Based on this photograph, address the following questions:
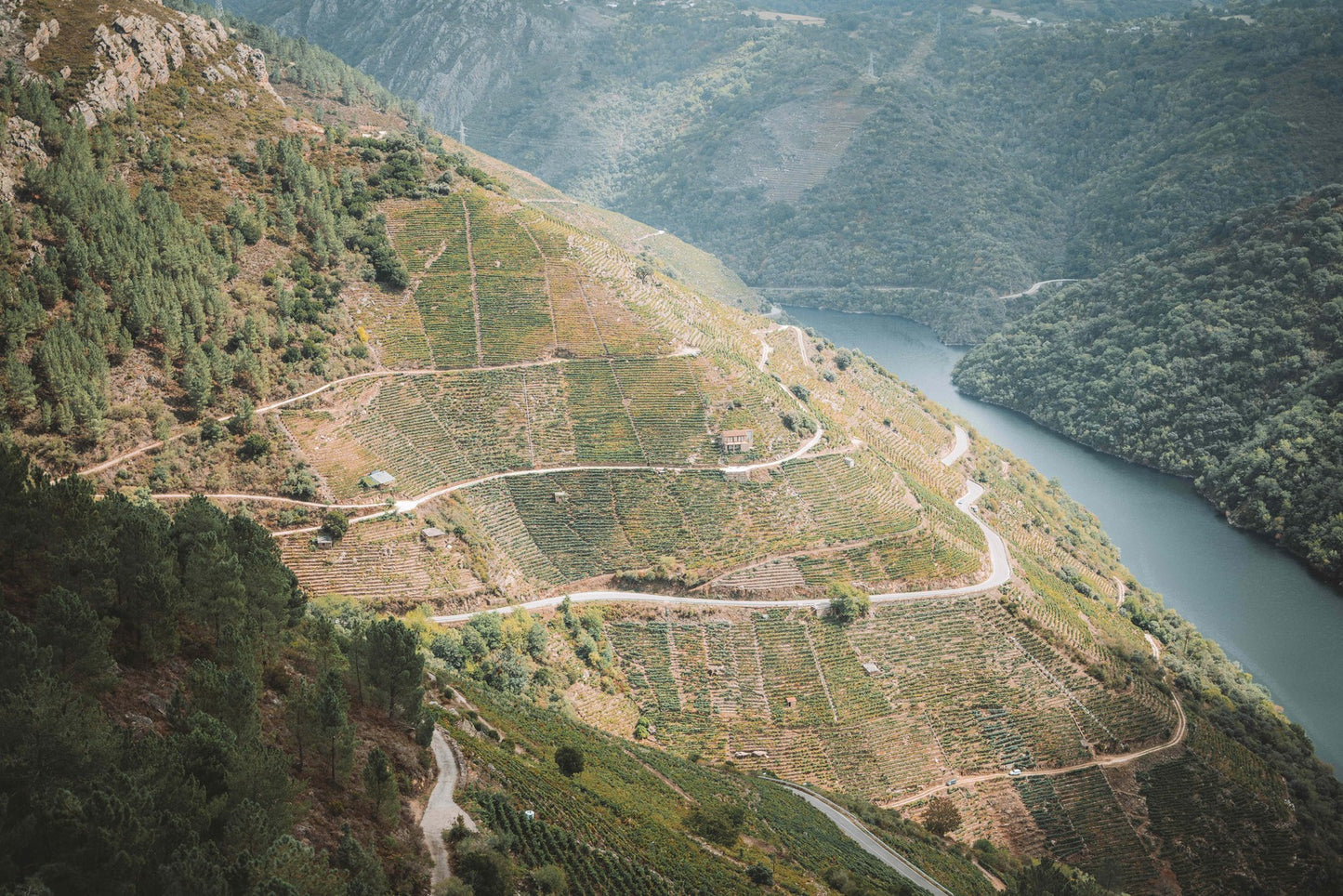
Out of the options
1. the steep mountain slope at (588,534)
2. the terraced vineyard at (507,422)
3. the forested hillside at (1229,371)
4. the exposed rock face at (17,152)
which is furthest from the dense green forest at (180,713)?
the forested hillside at (1229,371)

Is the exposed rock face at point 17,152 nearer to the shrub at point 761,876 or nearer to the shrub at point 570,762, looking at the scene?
the shrub at point 570,762

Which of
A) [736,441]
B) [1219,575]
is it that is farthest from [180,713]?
[1219,575]

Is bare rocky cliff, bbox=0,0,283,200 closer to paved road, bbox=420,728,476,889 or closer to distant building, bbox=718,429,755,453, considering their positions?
paved road, bbox=420,728,476,889

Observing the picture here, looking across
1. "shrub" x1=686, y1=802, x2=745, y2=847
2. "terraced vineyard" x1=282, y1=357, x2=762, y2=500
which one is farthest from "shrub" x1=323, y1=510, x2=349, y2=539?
"shrub" x1=686, y1=802, x2=745, y2=847

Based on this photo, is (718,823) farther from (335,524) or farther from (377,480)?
(377,480)

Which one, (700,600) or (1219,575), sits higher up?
(1219,575)

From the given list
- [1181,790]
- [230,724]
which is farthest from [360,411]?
[1181,790]
